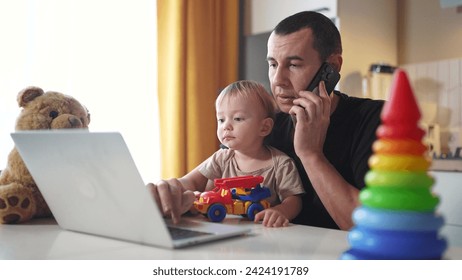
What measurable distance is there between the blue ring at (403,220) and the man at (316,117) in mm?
663

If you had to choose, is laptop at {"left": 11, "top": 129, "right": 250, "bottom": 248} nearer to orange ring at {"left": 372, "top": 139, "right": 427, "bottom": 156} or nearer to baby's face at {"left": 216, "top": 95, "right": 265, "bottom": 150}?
orange ring at {"left": 372, "top": 139, "right": 427, "bottom": 156}

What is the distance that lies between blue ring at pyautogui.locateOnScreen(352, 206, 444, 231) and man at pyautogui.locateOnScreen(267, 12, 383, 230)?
0.66 meters

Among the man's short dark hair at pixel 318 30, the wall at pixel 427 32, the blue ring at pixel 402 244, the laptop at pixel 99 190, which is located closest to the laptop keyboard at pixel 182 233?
the laptop at pixel 99 190

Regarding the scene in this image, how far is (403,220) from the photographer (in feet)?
1.40

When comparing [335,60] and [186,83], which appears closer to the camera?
[335,60]

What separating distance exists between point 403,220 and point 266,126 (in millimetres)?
893

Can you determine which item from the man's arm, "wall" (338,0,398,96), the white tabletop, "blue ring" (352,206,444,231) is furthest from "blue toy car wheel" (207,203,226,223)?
"wall" (338,0,398,96)

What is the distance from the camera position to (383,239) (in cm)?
44

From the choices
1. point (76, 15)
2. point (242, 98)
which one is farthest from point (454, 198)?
point (76, 15)

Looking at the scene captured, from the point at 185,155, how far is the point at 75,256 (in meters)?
1.81

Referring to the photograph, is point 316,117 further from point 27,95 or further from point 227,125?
point 27,95

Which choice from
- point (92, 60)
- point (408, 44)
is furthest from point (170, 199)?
point (408, 44)

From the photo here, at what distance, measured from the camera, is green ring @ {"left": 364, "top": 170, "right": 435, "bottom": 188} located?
43 centimetres
